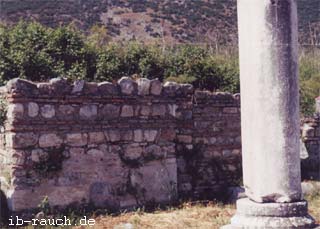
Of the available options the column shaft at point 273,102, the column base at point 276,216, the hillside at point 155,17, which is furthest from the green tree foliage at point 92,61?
the hillside at point 155,17

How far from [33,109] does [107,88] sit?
116cm

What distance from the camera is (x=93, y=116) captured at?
7.61 metres

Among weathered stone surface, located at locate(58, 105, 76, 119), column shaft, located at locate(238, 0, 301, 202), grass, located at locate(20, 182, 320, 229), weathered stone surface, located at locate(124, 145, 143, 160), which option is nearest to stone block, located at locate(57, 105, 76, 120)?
weathered stone surface, located at locate(58, 105, 76, 119)

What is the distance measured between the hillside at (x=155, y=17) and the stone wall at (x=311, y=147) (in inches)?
605

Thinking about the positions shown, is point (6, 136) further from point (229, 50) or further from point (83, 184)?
point (229, 50)

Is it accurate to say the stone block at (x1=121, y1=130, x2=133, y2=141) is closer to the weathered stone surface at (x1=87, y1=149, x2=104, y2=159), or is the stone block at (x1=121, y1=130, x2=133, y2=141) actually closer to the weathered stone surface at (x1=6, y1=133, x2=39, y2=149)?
the weathered stone surface at (x1=87, y1=149, x2=104, y2=159)

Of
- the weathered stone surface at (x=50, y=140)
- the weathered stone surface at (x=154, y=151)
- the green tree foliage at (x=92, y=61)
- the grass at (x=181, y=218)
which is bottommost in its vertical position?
the grass at (x=181, y=218)

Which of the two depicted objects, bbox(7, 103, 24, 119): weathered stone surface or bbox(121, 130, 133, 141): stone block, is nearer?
bbox(7, 103, 24, 119): weathered stone surface

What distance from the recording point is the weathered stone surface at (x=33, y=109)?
7.07m

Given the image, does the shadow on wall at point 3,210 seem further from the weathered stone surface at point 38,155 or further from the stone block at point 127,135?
the stone block at point 127,135

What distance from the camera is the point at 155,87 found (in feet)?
26.7

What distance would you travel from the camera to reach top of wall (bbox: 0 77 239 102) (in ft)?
23.1

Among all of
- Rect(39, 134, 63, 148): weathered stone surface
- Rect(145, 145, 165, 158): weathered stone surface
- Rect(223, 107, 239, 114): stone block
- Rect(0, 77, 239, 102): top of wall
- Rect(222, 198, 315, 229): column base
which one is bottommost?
Rect(222, 198, 315, 229): column base

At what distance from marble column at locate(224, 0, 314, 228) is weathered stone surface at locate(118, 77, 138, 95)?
12.0ft
